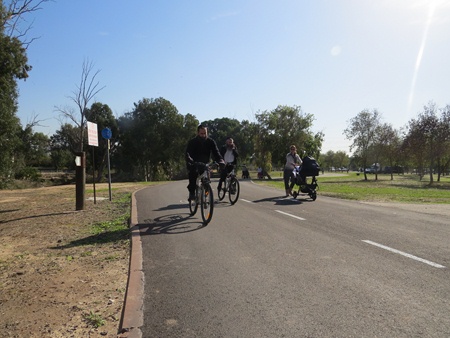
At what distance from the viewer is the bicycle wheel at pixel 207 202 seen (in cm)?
737

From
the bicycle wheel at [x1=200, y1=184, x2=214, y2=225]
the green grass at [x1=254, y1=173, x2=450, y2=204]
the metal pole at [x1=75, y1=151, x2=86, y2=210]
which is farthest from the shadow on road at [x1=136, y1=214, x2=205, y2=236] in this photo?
the green grass at [x1=254, y1=173, x2=450, y2=204]

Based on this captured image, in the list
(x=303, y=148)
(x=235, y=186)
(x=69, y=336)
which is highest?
(x=303, y=148)

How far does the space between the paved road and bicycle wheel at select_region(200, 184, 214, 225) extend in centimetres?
23

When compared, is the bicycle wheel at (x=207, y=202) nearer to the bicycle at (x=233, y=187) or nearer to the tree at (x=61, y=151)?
the bicycle at (x=233, y=187)

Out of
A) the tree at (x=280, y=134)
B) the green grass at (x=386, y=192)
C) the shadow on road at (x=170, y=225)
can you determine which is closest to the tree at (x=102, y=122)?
the tree at (x=280, y=134)

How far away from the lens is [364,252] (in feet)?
16.9

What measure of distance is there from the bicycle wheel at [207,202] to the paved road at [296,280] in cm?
23

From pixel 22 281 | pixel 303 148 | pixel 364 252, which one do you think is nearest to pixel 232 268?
pixel 364 252

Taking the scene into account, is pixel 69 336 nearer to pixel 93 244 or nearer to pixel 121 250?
pixel 121 250

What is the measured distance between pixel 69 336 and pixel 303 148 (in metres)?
48.3

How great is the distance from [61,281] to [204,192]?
12.5 ft

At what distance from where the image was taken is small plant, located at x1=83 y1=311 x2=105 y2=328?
9.93 ft

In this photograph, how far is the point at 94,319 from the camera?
10.1 feet

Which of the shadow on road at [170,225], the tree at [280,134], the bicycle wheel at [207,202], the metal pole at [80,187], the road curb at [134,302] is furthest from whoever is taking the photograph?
the tree at [280,134]
